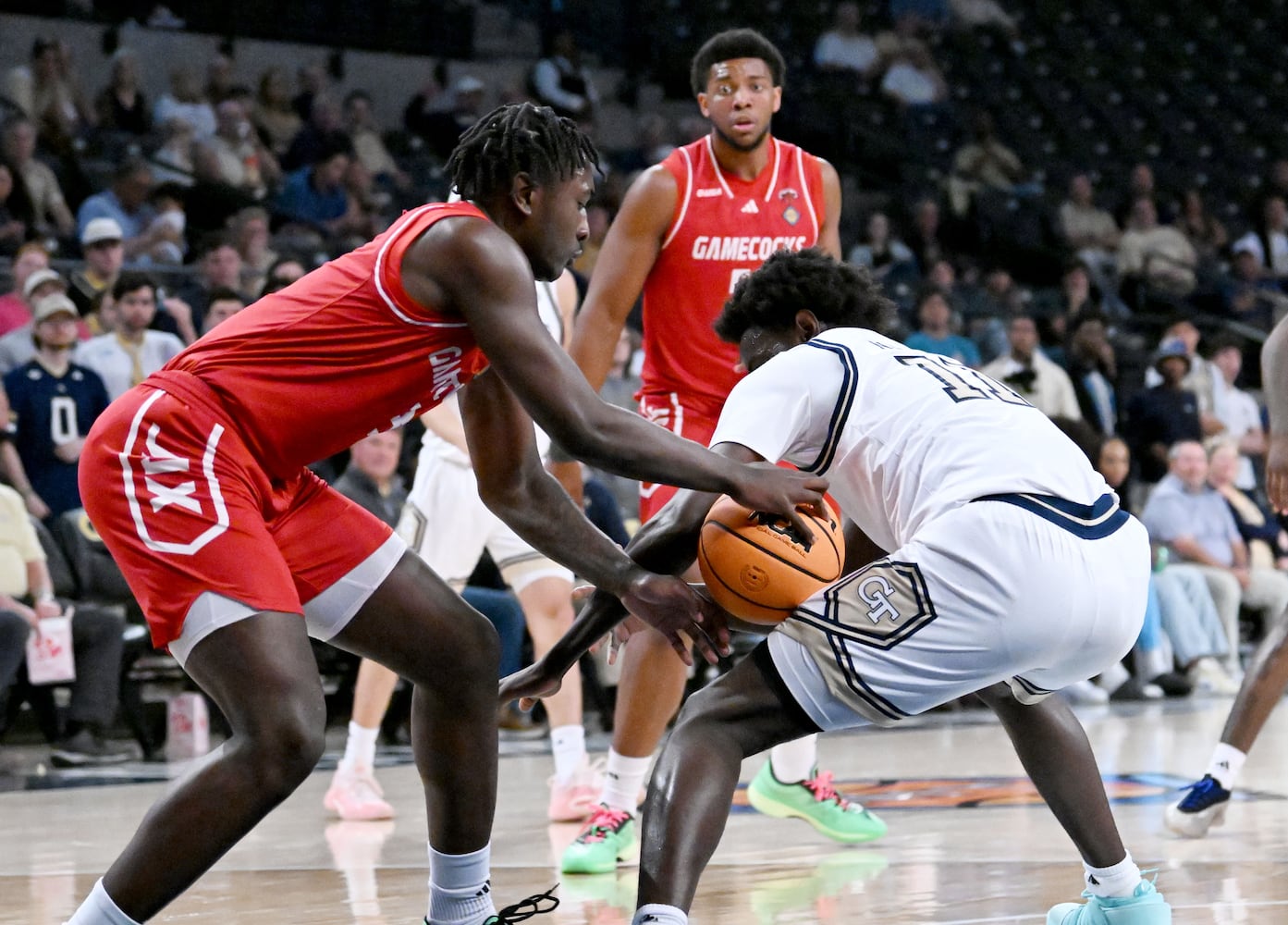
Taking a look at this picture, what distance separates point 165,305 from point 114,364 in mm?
767

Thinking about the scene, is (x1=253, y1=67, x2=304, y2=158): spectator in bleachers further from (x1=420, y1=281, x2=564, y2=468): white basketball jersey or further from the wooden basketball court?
(x1=420, y1=281, x2=564, y2=468): white basketball jersey

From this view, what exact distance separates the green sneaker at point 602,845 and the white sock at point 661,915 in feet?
6.04

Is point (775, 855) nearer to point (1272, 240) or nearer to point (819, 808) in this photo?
point (819, 808)

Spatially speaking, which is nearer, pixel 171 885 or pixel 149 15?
pixel 171 885

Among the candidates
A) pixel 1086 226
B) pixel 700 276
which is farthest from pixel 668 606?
pixel 1086 226

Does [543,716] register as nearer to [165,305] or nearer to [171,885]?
[165,305]

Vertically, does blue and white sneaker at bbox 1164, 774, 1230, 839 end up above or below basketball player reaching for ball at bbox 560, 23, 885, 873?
below

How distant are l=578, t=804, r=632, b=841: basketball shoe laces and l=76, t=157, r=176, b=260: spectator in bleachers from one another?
6927mm

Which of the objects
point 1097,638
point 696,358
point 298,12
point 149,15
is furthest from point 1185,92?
point 1097,638

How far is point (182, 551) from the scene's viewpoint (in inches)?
126

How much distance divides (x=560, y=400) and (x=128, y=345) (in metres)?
6.00

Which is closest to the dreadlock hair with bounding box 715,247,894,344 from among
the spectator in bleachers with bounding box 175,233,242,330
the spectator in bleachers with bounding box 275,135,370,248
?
the spectator in bleachers with bounding box 175,233,242,330

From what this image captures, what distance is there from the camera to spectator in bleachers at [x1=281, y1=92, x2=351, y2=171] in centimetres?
1340

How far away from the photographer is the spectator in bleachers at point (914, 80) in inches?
713
